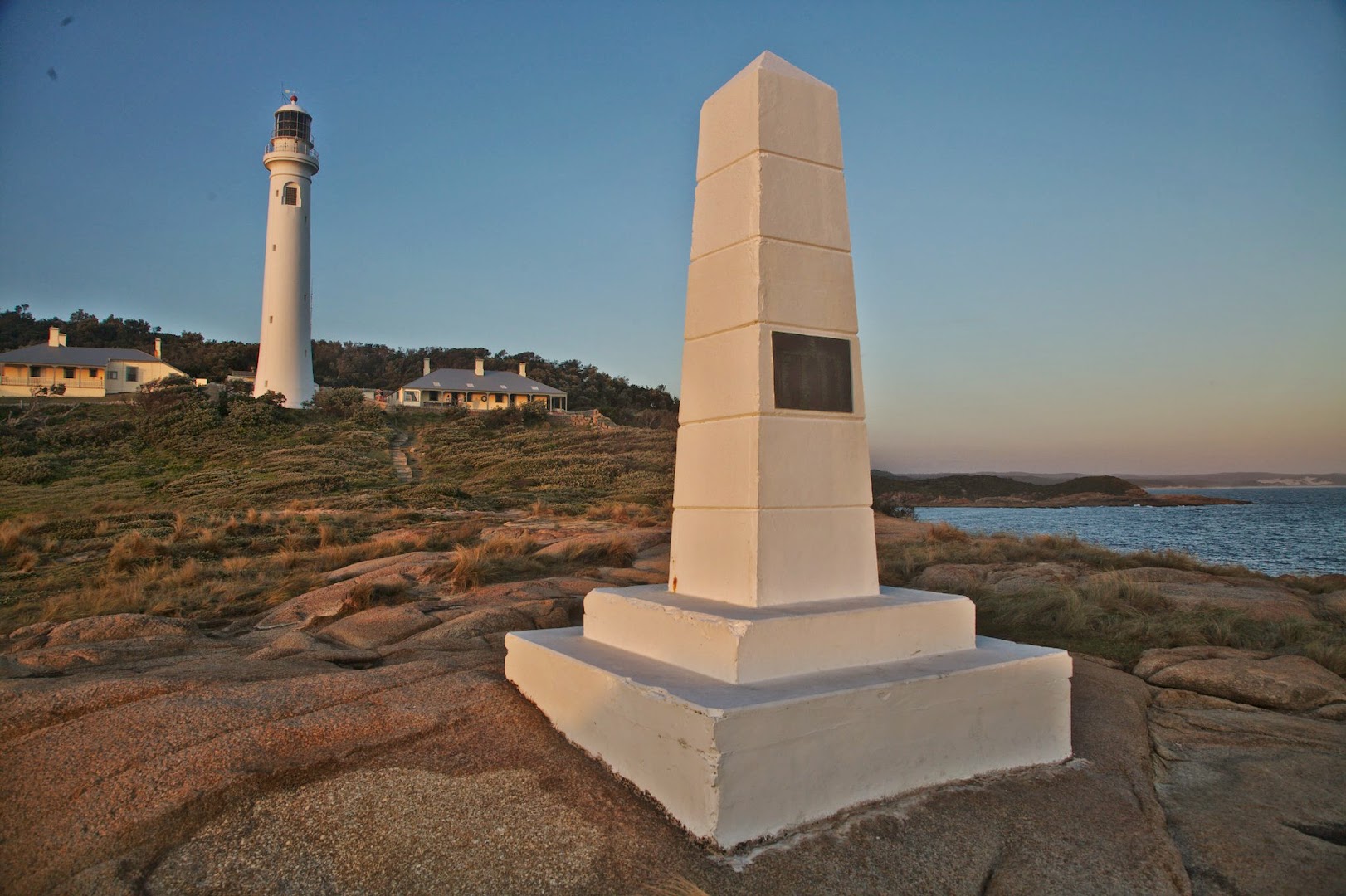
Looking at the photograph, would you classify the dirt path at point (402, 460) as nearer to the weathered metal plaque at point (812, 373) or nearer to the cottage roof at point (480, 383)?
the cottage roof at point (480, 383)

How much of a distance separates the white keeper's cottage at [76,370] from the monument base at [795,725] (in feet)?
169

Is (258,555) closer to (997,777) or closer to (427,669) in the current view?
(427,669)

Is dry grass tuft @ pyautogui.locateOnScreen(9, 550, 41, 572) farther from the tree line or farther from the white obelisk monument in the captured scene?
the tree line

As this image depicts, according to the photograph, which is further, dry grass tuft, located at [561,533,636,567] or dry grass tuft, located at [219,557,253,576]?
dry grass tuft, located at [561,533,636,567]

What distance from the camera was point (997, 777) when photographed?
4.67 meters


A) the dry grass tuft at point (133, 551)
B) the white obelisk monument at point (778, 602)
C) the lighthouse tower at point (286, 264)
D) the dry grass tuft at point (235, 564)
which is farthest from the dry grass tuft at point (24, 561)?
the lighthouse tower at point (286, 264)

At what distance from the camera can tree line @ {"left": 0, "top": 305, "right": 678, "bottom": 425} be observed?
57062mm

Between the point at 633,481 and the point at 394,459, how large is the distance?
11.2 meters

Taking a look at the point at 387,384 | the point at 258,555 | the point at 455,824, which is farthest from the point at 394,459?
the point at 455,824

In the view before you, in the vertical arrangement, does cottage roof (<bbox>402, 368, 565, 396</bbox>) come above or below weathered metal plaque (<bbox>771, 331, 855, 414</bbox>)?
above

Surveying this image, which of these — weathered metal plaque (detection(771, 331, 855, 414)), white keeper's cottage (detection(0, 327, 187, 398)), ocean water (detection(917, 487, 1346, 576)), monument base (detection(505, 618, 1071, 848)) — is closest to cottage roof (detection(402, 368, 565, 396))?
white keeper's cottage (detection(0, 327, 187, 398))

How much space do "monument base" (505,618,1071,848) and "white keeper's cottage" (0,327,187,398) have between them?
51648mm

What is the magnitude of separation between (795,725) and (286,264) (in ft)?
150

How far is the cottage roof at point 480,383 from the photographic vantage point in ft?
177
